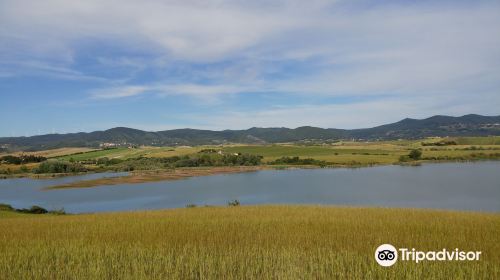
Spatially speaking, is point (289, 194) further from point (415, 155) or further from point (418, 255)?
point (415, 155)

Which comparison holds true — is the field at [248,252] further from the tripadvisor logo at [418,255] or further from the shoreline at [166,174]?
the shoreline at [166,174]

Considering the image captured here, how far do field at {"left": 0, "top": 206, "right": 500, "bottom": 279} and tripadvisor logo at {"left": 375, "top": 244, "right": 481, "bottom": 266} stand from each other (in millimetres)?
163

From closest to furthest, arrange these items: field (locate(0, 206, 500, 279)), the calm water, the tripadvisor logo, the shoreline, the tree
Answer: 1. field (locate(0, 206, 500, 279))
2. the tripadvisor logo
3. the calm water
4. the shoreline
5. the tree

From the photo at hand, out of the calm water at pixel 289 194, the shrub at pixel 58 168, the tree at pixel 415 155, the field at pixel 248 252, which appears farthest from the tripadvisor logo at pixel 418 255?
the tree at pixel 415 155

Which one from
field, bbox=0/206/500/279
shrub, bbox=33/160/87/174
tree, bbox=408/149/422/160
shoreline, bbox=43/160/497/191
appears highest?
field, bbox=0/206/500/279

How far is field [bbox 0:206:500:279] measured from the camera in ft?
20.0

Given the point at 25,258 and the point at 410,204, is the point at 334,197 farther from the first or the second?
the point at 25,258

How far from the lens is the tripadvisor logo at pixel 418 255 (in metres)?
6.60

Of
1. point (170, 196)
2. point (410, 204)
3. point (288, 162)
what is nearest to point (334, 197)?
point (410, 204)

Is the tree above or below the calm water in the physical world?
above

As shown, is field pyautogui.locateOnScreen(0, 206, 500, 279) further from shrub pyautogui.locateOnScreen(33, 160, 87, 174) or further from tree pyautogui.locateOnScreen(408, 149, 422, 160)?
tree pyautogui.locateOnScreen(408, 149, 422, 160)

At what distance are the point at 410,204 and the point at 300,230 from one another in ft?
110

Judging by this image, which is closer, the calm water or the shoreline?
the calm water

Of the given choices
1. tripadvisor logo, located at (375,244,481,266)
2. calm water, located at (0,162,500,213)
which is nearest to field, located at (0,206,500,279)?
tripadvisor logo, located at (375,244,481,266)
